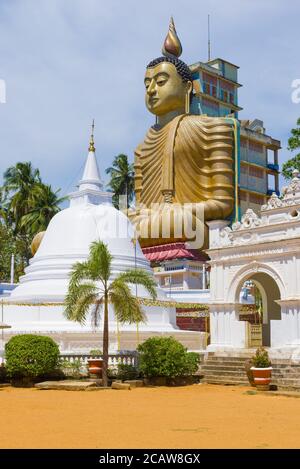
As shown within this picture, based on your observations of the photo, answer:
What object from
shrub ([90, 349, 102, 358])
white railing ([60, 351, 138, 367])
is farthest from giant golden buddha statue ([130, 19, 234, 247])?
white railing ([60, 351, 138, 367])

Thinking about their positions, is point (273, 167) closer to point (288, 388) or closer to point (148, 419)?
point (288, 388)

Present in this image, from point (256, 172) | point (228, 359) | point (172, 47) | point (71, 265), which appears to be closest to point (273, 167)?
point (256, 172)

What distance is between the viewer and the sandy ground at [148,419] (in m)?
10.4

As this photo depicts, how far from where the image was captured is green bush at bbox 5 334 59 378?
21.4 m

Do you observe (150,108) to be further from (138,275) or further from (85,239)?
(138,275)

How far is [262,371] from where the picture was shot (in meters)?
20.2

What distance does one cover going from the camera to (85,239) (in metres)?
31.7

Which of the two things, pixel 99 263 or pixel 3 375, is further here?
pixel 3 375

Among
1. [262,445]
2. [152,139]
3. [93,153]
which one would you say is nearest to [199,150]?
[152,139]

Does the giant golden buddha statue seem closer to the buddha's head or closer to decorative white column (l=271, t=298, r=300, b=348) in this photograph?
the buddha's head

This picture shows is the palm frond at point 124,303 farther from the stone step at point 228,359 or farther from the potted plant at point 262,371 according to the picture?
the potted plant at point 262,371

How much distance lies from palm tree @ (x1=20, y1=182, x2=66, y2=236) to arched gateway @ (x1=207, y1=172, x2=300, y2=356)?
1185 inches

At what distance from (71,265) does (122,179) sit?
119 feet
